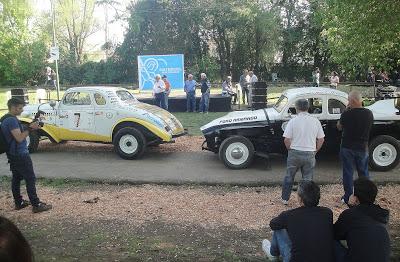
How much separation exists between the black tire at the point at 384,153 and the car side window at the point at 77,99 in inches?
260

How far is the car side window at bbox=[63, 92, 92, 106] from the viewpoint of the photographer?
34.9 feet

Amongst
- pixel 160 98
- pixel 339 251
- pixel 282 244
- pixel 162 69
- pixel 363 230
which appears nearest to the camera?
pixel 363 230

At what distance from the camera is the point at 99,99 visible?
34.7 feet

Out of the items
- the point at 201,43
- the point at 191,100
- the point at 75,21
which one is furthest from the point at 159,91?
the point at 75,21

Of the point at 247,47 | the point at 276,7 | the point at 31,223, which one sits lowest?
the point at 31,223

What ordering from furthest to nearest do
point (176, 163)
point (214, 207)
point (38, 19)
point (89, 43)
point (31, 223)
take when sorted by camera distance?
point (89, 43) < point (38, 19) < point (176, 163) < point (214, 207) < point (31, 223)

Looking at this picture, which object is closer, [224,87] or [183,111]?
[183,111]

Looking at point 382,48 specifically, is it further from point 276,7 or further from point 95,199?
point 276,7

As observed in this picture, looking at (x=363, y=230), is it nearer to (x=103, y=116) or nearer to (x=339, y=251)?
(x=339, y=251)

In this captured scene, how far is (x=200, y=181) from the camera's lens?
8336 millimetres

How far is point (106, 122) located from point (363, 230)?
25.5 feet

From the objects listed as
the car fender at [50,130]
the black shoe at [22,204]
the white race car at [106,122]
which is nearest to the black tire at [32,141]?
the white race car at [106,122]

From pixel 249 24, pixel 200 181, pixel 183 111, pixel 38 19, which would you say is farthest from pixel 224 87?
pixel 38 19

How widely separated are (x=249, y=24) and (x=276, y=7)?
2556 mm
